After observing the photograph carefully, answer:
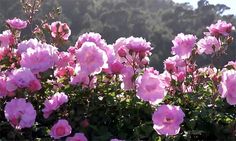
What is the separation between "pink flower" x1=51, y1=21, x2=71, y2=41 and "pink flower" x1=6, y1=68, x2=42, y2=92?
2.50ft

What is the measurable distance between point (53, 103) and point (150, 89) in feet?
1.36

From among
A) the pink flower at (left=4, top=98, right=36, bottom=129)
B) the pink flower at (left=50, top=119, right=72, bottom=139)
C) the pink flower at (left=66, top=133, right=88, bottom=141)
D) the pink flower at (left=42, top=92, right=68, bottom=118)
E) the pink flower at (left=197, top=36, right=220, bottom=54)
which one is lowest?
the pink flower at (left=66, top=133, right=88, bottom=141)

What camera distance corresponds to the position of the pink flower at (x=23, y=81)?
2.05 m

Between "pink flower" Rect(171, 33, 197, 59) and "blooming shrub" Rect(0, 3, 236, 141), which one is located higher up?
"pink flower" Rect(171, 33, 197, 59)

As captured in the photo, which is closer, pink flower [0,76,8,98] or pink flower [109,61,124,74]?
pink flower [0,76,8,98]

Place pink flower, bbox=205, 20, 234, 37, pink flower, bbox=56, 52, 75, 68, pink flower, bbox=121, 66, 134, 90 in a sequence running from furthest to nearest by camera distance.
A: pink flower, bbox=205, 20, 234, 37 < pink flower, bbox=56, 52, 75, 68 < pink flower, bbox=121, 66, 134, 90

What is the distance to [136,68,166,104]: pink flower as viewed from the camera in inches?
83.0

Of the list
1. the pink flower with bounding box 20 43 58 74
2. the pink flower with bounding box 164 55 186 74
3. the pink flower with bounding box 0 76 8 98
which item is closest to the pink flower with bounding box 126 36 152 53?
the pink flower with bounding box 164 55 186 74

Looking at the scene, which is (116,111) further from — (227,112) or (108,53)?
(227,112)

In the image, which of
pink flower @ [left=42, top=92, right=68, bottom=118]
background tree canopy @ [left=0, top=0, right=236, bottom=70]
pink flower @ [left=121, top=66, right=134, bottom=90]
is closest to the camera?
pink flower @ [left=42, top=92, right=68, bottom=118]

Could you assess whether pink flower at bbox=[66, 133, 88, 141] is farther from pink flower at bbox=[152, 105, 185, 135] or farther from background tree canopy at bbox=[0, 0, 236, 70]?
background tree canopy at bbox=[0, 0, 236, 70]

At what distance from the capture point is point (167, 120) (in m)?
1.97

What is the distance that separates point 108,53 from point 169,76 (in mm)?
374

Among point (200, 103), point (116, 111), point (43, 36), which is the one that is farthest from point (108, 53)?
point (43, 36)
